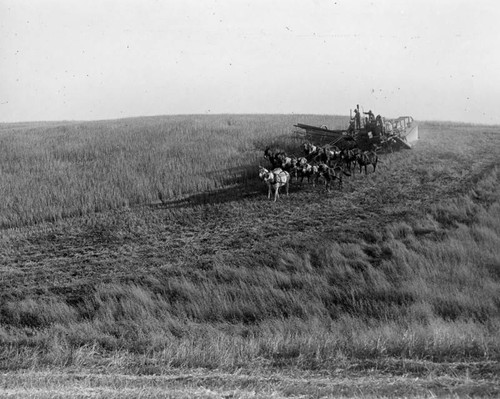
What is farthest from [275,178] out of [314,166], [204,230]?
[204,230]

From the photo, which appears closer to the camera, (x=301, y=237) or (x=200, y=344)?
(x=200, y=344)

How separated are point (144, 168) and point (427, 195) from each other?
9876 mm

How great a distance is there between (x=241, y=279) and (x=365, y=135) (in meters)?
11.6

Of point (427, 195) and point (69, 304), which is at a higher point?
point (427, 195)

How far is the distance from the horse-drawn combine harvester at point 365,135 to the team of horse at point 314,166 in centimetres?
181

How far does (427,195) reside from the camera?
15.5m

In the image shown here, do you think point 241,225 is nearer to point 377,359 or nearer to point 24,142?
point 377,359

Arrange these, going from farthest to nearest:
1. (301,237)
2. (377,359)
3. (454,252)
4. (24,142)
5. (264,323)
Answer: (24,142) → (301,237) → (454,252) → (264,323) → (377,359)

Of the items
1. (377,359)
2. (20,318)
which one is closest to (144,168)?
(20,318)

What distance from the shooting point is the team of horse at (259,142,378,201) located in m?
15.5

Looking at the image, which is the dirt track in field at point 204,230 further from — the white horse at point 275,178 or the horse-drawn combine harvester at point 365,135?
the horse-drawn combine harvester at point 365,135

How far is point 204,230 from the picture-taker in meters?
13.4

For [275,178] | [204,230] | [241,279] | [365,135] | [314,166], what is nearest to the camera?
[241,279]

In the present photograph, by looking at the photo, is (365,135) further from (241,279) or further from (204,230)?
(241,279)
